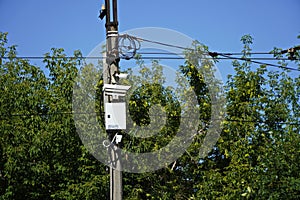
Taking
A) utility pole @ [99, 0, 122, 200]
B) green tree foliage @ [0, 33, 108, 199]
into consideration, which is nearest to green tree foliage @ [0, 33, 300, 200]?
green tree foliage @ [0, 33, 108, 199]

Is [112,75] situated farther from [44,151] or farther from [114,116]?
[44,151]

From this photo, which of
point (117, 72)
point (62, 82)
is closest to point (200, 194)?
point (62, 82)

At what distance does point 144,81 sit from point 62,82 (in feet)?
7.57

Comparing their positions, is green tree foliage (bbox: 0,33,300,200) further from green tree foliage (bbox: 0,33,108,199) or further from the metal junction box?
the metal junction box

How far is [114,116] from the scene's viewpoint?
6879 mm

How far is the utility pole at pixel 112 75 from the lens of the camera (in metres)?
6.85

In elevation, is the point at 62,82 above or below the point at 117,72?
above

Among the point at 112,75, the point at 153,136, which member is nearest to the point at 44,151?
the point at 153,136

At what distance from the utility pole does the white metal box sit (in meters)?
0.01

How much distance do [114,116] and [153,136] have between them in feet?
20.8

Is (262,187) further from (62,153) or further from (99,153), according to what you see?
(62,153)

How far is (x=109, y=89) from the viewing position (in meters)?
6.96

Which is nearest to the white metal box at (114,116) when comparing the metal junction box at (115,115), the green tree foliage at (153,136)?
the metal junction box at (115,115)

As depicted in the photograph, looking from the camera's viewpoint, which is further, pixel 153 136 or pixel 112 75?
pixel 153 136
